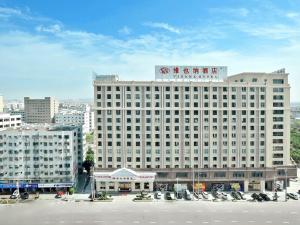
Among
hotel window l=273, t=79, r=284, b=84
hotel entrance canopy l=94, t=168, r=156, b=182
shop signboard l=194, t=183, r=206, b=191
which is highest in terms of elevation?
hotel window l=273, t=79, r=284, b=84

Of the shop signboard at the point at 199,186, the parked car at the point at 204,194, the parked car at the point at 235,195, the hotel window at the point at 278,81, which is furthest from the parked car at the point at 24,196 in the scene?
the hotel window at the point at 278,81

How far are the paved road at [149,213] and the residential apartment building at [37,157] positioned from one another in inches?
295

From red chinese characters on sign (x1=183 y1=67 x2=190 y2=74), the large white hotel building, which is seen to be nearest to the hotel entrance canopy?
the large white hotel building

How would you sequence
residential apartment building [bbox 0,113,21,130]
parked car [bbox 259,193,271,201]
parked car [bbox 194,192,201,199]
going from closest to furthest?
parked car [bbox 259,193,271,201], parked car [bbox 194,192,201,199], residential apartment building [bbox 0,113,21,130]

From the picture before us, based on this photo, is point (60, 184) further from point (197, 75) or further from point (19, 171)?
point (197, 75)

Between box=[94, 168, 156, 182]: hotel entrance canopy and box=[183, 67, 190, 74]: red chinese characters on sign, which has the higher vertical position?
box=[183, 67, 190, 74]: red chinese characters on sign

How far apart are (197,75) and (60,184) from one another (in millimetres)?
→ 35176

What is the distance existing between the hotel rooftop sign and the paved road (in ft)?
81.8

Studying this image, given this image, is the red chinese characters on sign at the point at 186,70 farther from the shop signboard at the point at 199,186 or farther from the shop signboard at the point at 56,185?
the shop signboard at the point at 56,185

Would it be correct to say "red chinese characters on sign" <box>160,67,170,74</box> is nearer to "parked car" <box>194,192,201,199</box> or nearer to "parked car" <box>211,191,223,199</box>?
"parked car" <box>194,192,201,199</box>

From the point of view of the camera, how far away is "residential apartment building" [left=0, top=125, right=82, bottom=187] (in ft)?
226

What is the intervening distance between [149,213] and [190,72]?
3042cm

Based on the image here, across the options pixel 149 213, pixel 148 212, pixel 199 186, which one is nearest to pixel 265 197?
pixel 199 186

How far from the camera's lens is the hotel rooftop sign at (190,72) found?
2778 inches
